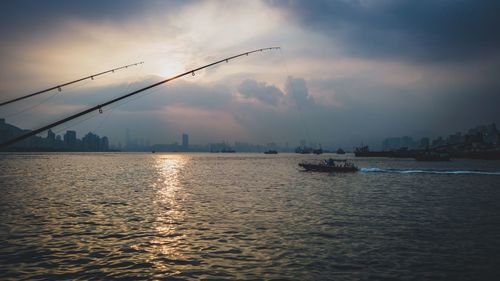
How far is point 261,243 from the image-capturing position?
64.1 feet

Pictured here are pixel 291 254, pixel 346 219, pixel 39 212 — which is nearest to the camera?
pixel 291 254

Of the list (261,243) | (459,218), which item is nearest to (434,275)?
(261,243)

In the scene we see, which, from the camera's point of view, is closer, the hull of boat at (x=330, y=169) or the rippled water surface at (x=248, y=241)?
the rippled water surface at (x=248, y=241)

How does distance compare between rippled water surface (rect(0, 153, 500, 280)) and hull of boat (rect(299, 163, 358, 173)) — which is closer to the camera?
rippled water surface (rect(0, 153, 500, 280))

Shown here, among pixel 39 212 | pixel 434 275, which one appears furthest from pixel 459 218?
pixel 39 212

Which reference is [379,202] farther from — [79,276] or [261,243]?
[79,276]

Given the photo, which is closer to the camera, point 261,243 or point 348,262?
point 348,262

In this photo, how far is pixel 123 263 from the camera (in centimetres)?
1575

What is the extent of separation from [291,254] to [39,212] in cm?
2380

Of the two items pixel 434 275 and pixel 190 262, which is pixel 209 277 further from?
pixel 434 275

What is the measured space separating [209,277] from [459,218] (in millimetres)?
24188

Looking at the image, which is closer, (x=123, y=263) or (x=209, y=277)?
(x=209, y=277)

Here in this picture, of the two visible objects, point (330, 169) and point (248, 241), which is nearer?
point (248, 241)

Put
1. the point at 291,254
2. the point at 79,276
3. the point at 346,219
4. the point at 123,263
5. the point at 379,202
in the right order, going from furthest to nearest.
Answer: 1. the point at 379,202
2. the point at 346,219
3. the point at 291,254
4. the point at 123,263
5. the point at 79,276
